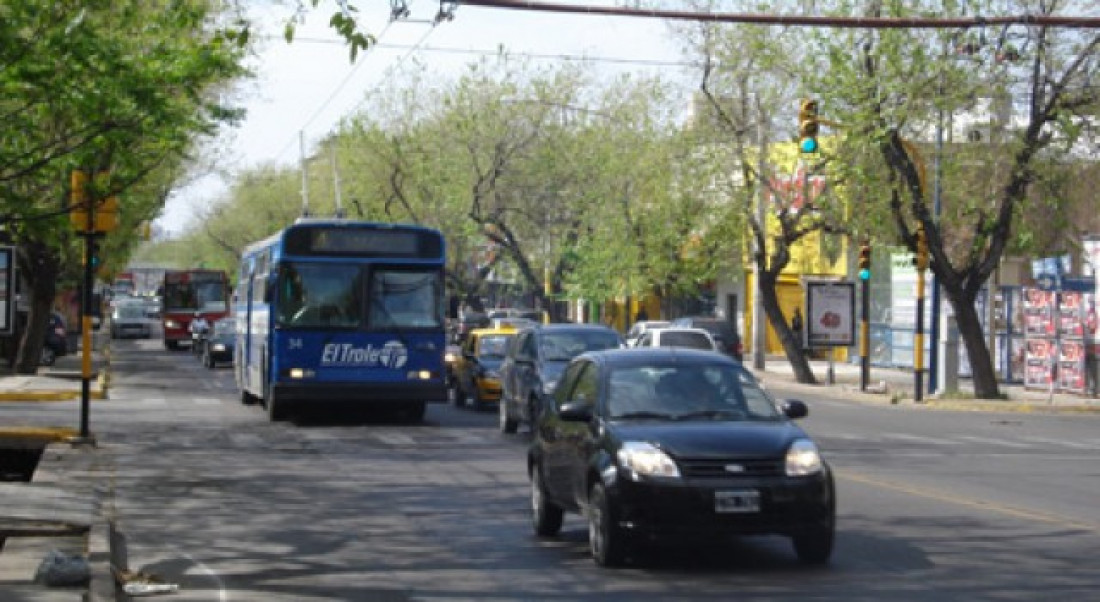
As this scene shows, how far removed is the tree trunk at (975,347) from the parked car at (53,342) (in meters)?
26.4

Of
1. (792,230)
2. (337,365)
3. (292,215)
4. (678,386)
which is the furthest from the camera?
(292,215)

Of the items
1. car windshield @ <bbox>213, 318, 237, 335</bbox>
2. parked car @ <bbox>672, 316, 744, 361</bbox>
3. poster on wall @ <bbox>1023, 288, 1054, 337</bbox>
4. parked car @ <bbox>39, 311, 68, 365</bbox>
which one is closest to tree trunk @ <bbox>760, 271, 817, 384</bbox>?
parked car @ <bbox>672, 316, 744, 361</bbox>

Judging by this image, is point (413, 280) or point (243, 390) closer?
point (413, 280)

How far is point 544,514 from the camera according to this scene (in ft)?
44.7

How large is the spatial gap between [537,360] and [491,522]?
9594 mm

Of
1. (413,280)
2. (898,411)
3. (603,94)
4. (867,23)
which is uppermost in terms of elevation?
(603,94)

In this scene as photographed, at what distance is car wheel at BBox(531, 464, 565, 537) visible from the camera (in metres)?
13.6

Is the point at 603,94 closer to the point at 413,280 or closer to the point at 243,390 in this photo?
the point at 243,390

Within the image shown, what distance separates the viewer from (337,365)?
26234mm

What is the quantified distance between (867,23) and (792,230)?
28.1 metres

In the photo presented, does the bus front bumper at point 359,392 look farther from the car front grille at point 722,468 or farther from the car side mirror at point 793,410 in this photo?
the car front grille at point 722,468

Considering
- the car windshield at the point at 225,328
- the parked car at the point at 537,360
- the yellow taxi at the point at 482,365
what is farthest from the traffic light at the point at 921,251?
the car windshield at the point at 225,328

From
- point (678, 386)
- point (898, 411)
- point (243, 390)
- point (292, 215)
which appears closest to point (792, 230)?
point (898, 411)

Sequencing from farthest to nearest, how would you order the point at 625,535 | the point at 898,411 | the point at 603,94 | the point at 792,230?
the point at 603,94
the point at 792,230
the point at 898,411
the point at 625,535
